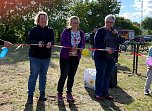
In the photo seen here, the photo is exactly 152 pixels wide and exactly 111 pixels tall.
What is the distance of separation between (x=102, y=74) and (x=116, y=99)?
30.6 inches

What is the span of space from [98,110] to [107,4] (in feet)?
162

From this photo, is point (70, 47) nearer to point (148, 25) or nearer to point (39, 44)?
point (39, 44)

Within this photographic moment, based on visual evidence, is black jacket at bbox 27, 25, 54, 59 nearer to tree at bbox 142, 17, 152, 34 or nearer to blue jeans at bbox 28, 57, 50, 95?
blue jeans at bbox 28, 57, 50, 95

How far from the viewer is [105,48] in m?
6.71

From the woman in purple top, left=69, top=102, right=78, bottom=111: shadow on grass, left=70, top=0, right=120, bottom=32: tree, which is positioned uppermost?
left=70, top=0, right=120, bottom=32: tree

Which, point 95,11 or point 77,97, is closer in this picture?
point 77,97

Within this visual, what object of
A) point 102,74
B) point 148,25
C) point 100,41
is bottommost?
point 102,74

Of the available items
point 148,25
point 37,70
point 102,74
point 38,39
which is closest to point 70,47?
point 38,39

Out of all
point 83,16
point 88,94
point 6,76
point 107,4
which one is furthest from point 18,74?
point 107,4

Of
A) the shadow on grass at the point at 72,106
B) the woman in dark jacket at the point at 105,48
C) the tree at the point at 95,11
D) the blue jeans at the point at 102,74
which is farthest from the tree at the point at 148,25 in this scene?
the shadow on grass at the point at 72,106

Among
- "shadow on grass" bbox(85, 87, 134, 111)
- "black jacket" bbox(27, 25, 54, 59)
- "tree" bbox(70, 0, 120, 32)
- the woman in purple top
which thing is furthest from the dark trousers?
"tree" bbox(70, 0, 120, 32)

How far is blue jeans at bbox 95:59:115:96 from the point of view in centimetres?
688

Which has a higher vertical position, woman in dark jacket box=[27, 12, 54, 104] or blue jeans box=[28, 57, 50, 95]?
woman in dark jacket box=[27, 12, 54, 104]

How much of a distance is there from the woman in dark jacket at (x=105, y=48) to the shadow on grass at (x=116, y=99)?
0.33 meters
